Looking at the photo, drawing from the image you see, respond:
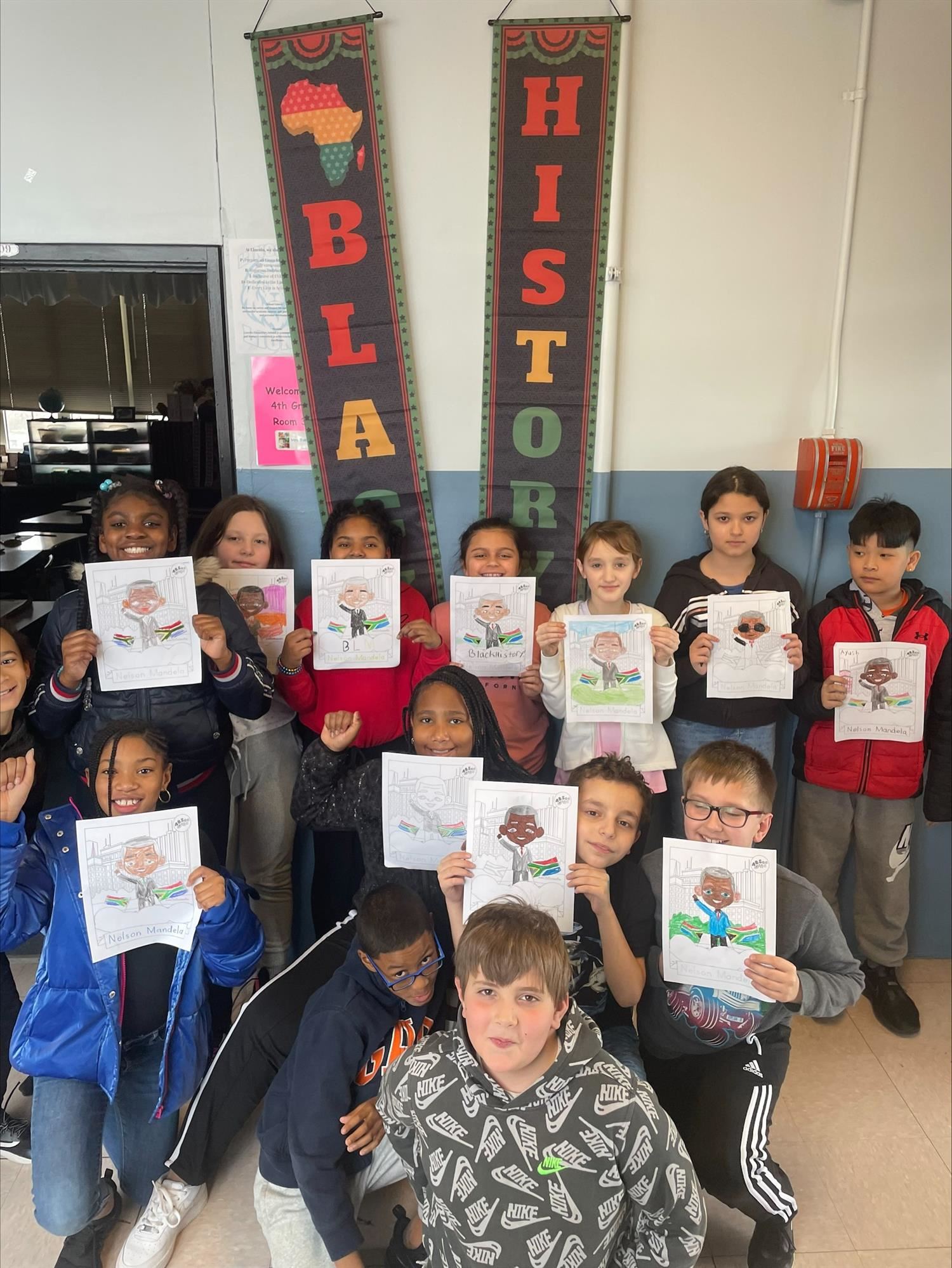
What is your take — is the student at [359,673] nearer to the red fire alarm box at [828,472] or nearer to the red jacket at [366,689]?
the red jacket at [366,689]

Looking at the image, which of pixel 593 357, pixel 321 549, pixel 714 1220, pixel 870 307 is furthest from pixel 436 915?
pixel 870 307

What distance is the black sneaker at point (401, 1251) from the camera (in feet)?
5.95

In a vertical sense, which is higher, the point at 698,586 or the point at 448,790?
the point at 698,586

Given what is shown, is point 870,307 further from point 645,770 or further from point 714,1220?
point 714,1220

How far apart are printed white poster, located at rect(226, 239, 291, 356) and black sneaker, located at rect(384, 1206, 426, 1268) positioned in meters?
2.35

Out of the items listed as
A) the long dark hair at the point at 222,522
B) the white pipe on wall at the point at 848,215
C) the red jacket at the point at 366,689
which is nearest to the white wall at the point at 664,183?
the white pipe on wall at the point at 848,215

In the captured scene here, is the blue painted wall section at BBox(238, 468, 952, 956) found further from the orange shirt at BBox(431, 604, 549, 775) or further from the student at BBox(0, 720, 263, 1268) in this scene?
the student at BBox(0, 720, 263, 1268)

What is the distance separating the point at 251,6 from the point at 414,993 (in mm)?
2722

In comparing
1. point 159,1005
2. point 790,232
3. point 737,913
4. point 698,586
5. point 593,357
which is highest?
point 790,232

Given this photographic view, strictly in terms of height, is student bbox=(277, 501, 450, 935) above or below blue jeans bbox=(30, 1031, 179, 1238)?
above

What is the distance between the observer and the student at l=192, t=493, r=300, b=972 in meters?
2.63

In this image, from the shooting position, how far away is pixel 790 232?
261 cm

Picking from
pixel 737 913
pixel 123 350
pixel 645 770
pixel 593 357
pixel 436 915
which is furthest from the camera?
pixel 123 350

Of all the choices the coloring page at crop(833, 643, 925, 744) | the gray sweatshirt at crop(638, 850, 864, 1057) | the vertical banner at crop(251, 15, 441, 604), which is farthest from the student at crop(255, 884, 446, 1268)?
the coloring page at crop(833, 643, 925, 744)
